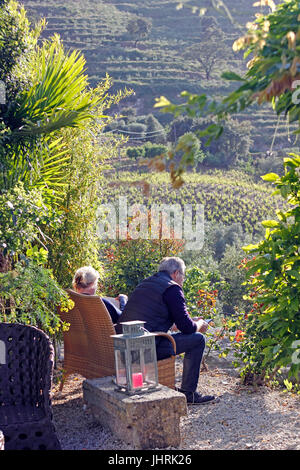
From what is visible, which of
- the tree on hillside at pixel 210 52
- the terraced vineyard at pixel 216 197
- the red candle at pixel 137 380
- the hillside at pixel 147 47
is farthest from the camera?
the tree on hillside at pixel 210 52

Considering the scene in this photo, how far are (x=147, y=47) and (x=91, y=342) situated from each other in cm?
4980

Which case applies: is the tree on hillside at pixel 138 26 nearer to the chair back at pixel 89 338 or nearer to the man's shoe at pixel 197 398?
the chair back at pixel 89 338

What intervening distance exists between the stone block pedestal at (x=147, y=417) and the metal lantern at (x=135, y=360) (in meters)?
0.07

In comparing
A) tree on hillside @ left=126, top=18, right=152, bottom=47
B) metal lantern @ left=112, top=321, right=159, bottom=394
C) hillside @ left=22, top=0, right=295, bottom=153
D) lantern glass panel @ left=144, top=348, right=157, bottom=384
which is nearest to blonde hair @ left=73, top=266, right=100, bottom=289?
metal lantern @ left=112, top=321, right=159, bottom=394

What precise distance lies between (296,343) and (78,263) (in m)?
Answer: 2.37

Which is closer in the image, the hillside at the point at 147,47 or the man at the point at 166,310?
the man at the point at 166,310

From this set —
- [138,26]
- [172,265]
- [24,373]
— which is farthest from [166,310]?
[138,26]

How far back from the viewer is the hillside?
41.1 m

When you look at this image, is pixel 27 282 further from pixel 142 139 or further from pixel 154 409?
pixel 142 139

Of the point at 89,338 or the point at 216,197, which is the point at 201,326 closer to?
the point at 89,338

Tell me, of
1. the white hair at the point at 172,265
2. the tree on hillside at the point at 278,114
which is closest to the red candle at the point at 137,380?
the tree on hillside at the point at 278,114

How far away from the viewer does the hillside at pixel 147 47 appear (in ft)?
135

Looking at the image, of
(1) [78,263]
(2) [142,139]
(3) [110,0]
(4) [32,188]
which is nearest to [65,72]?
(4) [32,188]
